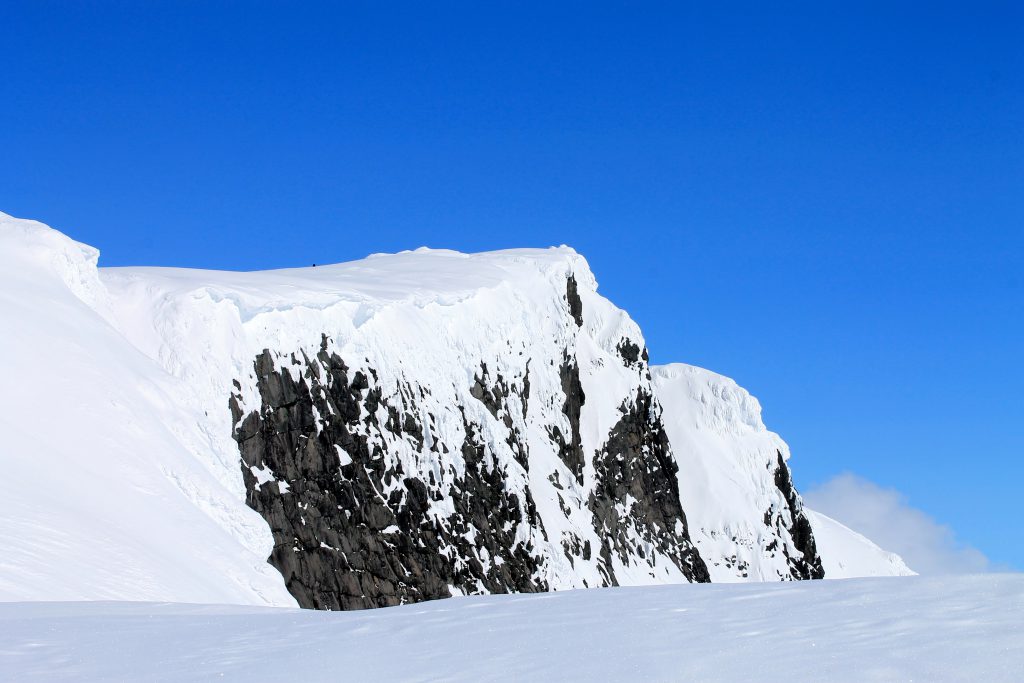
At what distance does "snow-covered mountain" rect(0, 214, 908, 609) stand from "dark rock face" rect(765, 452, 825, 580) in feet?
43.7

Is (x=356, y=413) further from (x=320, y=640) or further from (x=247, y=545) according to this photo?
(x=320, y=640)

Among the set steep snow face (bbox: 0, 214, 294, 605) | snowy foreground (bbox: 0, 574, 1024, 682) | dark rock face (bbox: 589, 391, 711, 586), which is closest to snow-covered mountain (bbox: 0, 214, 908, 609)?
steep snow face (bbox: 0, 214, 294, 605)

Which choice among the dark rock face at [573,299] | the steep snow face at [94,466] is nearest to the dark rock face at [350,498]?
the steep snow face at [94,466]

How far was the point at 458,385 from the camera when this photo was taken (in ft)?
169

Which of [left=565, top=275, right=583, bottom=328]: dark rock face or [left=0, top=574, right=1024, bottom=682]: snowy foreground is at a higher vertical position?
[left=565, top=275, right=583, bottom=328]: dark rock face

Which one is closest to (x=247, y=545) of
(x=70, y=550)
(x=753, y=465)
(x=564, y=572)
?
(x=70, y=550)

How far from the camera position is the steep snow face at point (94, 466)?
22.9 metres

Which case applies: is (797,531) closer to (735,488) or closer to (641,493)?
(735,488)

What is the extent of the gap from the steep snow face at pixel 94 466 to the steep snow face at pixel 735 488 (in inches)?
1934

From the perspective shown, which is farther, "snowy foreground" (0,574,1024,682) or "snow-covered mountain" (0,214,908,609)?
"snow-covered mountain" (0,214,908,609)

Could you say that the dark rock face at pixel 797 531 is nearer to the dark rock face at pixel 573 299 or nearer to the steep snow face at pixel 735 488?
the steep snow face at pixel 735 488

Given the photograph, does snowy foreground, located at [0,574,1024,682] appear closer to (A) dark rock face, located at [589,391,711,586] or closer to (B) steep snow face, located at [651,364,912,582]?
(A) dark rock face, located at [589,391,711,586]

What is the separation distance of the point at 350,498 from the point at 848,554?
67.7 m

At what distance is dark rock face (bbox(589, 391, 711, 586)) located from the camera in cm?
6919
